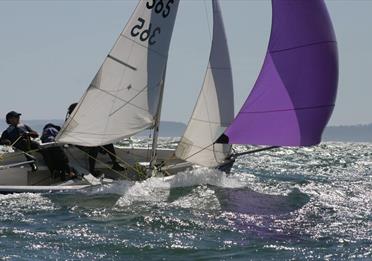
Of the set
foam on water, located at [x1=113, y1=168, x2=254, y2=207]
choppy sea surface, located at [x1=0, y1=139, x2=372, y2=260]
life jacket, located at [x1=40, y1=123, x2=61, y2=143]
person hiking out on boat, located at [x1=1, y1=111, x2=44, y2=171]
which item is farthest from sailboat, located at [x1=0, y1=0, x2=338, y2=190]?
choppy sea surface, located at [x1=0, y1=139, x2=372, y2=260]

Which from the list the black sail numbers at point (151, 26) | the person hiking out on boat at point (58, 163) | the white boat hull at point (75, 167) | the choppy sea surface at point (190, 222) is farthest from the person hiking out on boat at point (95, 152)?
the black sail numbers at point (151, 26)

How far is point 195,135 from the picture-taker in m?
15.3

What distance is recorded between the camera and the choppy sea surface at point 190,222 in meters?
9.21

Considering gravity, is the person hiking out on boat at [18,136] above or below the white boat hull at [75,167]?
above

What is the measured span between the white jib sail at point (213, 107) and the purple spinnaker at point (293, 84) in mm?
1484

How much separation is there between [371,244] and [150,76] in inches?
243

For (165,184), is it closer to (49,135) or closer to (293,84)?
(49,135)

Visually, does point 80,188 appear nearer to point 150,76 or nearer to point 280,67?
point 150,76

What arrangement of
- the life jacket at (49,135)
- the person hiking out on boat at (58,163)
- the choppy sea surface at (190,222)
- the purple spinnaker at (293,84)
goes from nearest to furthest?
the choppy sea surface at (190,222), the purple spinnaker at (293,84), the person hiking out on boat at (58,163), the life jacket at (49,135)

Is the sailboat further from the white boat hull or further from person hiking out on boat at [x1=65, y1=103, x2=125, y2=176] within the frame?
person hiking out on boat at [x1=65, y1=103, x2=125, y2=176]

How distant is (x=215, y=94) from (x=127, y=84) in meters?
1.99

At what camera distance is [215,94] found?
Result: 49.6 ft

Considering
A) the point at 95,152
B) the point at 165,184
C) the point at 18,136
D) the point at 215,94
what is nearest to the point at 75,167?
the point at 95,152

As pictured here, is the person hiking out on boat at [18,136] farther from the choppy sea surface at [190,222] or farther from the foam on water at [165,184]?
the foam on water at [165,184]
